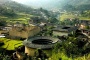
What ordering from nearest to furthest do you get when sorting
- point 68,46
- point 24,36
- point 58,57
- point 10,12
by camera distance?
point 58,57, point 68,46, point 24,36, point 10,12

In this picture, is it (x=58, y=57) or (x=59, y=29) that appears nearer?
(x=58, y=57)

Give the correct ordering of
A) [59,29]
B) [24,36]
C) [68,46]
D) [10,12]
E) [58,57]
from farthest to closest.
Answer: [10,12]
[59,29]
[24,36]
[68,46]
[58,57]

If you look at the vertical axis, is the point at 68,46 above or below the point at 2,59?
above

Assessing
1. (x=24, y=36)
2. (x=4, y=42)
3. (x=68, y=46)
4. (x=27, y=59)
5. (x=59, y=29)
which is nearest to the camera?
(x=68, y=46)

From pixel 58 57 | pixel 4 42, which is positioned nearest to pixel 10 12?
pixel 4 42

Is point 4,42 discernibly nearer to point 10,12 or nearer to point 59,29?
point 59,29

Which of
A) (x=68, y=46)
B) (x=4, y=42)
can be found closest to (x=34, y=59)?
(x=68, y=46)

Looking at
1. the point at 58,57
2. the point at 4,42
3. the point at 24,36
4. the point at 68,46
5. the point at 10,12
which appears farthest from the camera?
the point at 10,12

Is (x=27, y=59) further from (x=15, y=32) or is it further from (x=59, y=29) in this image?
(x=59, y=29)

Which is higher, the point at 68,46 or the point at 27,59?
the point at 68,46
